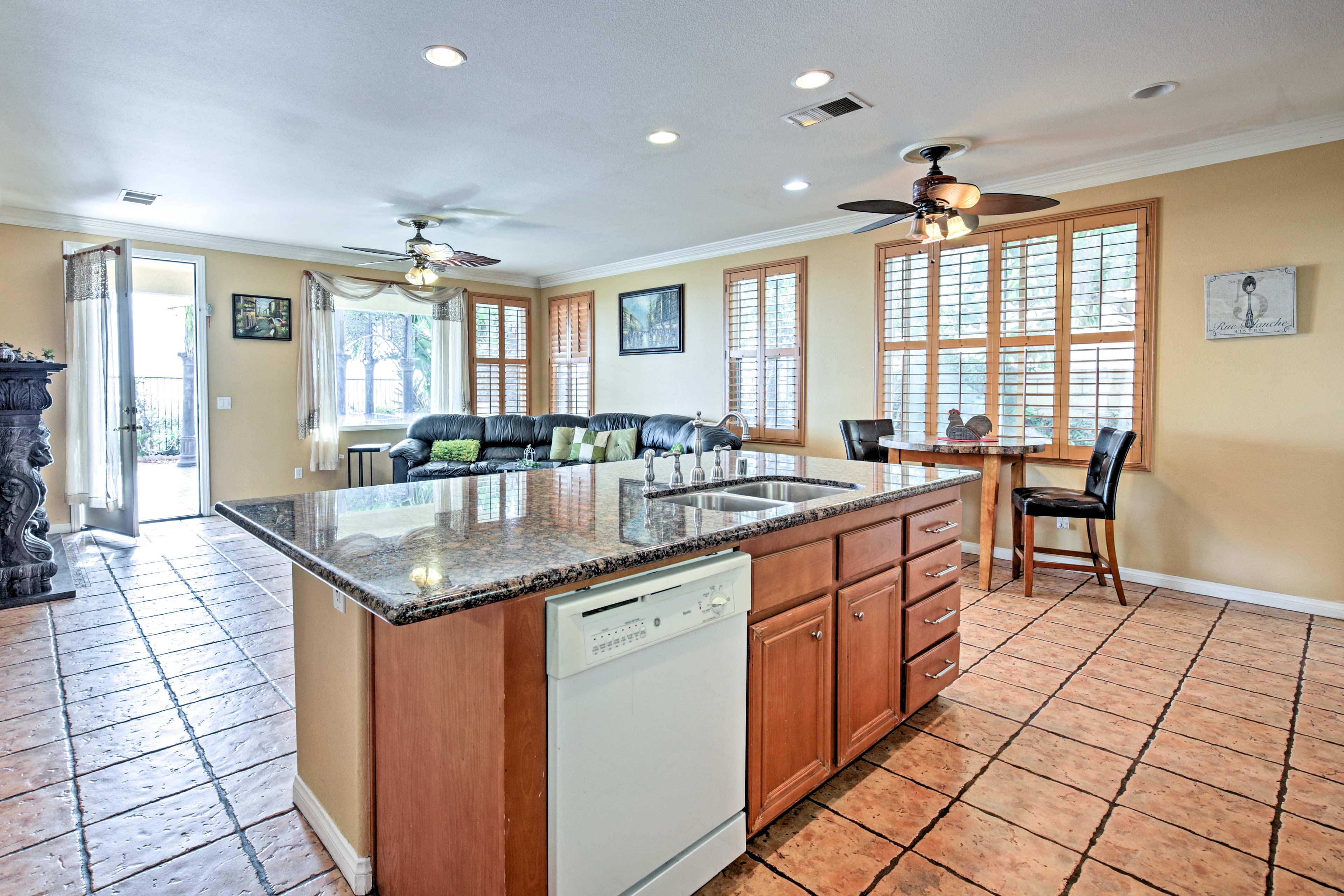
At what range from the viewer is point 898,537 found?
219 centimetres

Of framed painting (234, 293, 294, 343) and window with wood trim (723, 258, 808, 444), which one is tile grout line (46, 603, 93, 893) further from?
window with wood trim (723, 258, 808, 444)

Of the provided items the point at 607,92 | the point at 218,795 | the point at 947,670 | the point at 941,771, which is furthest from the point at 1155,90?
the point at 218,795

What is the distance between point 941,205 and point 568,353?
5025 mm

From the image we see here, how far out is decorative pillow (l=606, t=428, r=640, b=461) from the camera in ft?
21.1

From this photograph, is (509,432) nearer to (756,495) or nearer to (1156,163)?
(756,495)

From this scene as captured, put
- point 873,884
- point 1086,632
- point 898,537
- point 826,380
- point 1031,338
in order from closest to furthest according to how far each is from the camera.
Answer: point 873,884
point 898,537
point 1086,632
point 1031,338
point 826,380

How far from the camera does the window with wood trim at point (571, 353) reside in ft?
25.5

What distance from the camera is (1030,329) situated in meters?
4.44

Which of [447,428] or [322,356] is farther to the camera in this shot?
[447,428]

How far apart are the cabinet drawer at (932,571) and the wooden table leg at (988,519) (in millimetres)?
1647

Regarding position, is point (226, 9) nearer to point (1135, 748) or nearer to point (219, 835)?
point (219, 835)

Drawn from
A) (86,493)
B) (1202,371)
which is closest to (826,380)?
(1202,371)

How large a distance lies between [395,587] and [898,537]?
1.58 m

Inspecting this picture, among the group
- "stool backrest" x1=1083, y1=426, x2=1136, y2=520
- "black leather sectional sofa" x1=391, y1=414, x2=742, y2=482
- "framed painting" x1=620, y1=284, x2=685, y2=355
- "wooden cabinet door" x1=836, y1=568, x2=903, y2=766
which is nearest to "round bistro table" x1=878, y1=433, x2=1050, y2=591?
"stool backrest" x1=1083, y1=426, x2=1136, y2=520
